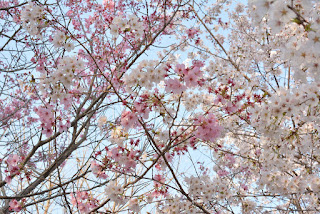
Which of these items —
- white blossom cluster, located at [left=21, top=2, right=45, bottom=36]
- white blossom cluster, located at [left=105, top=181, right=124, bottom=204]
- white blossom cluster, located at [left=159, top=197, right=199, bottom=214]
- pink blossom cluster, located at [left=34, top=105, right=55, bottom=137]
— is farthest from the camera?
white blossom cluster, located at [left=159, top=197, right=199, bottom=214]

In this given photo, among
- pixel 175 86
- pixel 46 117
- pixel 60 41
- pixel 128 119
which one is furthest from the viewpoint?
pixel 60 41

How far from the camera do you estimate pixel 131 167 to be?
2.72m

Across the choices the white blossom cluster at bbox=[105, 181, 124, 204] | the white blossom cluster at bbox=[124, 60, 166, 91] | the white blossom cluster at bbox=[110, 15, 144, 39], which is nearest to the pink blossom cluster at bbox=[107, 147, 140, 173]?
the white blossom cluster at bbox=[105, 181, 124, 204]

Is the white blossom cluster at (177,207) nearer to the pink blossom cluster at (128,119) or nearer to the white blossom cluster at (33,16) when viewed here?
the pink blossom cluster at (128,119)

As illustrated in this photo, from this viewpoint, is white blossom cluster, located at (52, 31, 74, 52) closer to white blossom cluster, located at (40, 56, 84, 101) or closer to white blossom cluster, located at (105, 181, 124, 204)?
white blossom cluster, located at (40, 56, 84, 101)

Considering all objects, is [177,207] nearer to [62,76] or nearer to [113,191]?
[113,191]

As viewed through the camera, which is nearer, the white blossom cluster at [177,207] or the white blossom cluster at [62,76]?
the white blossom cluster at [62,76]

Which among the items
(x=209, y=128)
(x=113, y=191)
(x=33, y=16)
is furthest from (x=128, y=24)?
(x=113, y=191)

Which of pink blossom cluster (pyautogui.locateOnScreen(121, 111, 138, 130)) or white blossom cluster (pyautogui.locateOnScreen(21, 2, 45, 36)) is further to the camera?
white blossom cluster (pyautogui.locateOnScreen(21, 2, 45, 36))

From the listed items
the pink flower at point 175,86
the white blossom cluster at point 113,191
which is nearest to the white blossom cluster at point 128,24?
the pink flower at point 175,86

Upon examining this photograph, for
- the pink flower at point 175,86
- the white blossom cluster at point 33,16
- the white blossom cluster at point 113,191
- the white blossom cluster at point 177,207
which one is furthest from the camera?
the white blossom cluster at point 177,207

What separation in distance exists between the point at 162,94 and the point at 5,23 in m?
3.66

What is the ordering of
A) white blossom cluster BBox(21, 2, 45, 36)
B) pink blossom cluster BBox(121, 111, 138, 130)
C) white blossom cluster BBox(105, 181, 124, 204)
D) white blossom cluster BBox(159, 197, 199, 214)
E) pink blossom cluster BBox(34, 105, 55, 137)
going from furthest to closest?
white blossom cluster BBox(159, 197, 199, 214) → white blossom cluster BBox(21, 2, 45, 36) → pink blossom cluster BBox(34, 105, 55, 137) → white blossom cluster BBox(105, 181, 124, 204) → pink blossom cluster BBox(121, 111, 138, 130)

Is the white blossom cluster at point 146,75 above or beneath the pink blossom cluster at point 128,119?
above
